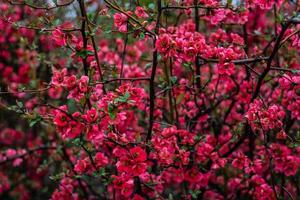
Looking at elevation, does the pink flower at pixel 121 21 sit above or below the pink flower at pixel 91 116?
above

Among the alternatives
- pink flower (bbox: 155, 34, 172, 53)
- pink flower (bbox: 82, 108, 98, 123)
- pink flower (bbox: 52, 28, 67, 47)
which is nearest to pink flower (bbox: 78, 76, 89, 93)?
pink flower (bbox: 82, 108, 98, 123)

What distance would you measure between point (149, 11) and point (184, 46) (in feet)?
1.27

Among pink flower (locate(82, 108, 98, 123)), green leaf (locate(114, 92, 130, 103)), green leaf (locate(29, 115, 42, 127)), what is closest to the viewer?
green leaf (locate(114, 92, 130, 103))

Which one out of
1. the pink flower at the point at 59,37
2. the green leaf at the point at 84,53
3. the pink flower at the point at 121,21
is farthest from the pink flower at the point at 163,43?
the pink flower at the point at 59,37

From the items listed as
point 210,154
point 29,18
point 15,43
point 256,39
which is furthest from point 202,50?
point 15,43

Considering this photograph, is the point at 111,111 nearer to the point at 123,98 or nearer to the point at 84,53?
the point at 123,98

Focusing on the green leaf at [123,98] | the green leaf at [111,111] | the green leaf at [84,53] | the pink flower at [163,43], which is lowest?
the green leaf at [111,111]

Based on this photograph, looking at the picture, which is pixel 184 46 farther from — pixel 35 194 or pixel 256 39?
pixel 35 194

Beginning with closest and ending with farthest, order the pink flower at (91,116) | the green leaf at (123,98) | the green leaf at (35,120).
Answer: the green leaf at (123,98)
the pink flower at (91,116)
the green leaf at (35,120)

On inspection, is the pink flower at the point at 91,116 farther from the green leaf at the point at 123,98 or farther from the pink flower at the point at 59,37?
the pink flower at the point at 59,37

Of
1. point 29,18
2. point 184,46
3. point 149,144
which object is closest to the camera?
point 184,46

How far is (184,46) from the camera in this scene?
1.86 meters

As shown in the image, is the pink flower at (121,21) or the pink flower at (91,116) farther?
the pink flower at (121,21)

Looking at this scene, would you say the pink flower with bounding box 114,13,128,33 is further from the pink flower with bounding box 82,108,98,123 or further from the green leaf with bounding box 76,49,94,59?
the pink flower with bounding box 82,108,98,123
